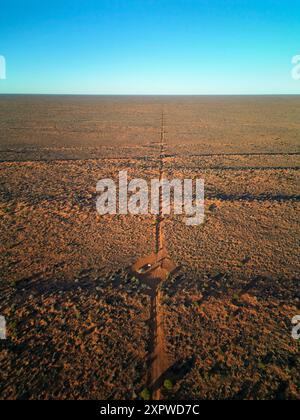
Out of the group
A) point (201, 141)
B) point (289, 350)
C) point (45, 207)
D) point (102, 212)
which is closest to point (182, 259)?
point (289, 350)

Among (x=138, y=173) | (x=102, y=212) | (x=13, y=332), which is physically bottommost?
(x=13, y=332)

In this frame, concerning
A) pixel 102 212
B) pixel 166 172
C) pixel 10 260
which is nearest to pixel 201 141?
pixel 166 172

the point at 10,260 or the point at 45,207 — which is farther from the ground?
the point at 45,207

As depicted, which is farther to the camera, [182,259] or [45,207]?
[45,207]

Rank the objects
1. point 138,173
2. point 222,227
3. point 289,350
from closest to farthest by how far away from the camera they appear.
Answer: point 289,350
point 222,227
point 138,173

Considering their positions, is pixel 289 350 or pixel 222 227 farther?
pixel 222 227
